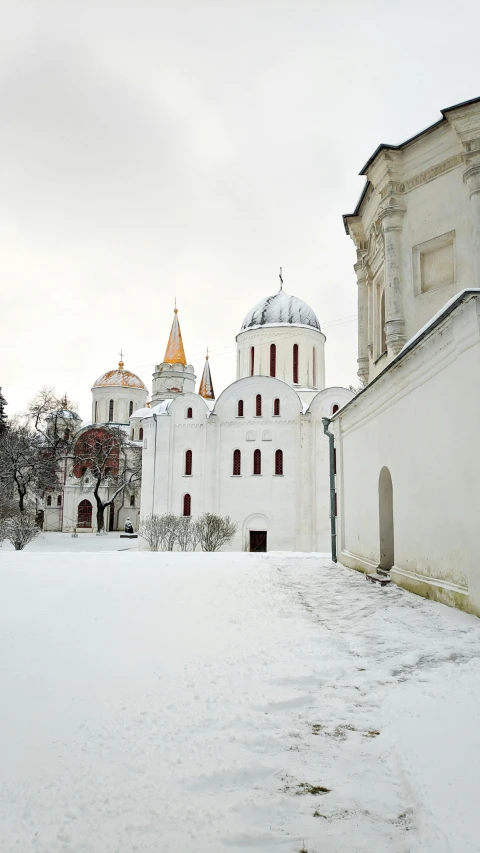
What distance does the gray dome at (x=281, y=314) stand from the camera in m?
33.1

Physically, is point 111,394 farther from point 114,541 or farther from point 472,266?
point 472,266

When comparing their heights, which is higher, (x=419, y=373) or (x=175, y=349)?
(x=175, y=349)

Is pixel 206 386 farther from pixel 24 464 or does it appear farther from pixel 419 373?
pixel 419 373

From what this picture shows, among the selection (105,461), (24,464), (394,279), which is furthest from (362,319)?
(105,461)

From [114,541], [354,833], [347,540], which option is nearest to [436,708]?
[354,833]

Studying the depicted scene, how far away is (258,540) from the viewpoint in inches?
1107

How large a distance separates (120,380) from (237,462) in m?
24.1

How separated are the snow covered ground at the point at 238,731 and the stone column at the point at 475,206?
4792mm

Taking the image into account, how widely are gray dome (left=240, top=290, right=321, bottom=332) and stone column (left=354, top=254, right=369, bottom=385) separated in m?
21.1

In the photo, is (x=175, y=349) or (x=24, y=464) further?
(x=175, y=349)

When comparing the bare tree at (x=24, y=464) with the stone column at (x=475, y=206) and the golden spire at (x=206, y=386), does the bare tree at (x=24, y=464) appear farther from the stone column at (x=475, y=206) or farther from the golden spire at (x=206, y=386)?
the stone column at (x=475, y=206)

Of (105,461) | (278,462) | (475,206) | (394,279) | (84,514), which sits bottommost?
(84,514)

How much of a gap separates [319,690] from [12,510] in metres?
28.8

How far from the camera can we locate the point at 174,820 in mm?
2129
